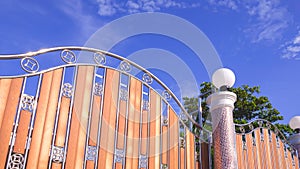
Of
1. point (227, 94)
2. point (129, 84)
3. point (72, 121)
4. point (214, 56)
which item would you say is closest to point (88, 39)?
point (129, 84)

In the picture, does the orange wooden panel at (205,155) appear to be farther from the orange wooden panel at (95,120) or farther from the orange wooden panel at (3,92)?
the orange wooden panel at (3,92)

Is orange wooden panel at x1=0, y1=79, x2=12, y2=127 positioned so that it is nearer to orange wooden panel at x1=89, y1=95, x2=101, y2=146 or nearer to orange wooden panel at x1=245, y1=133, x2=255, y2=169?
orange wooden panel at x1=89, y1=95, x2=101, y2=146

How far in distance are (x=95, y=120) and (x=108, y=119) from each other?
0.42 feet

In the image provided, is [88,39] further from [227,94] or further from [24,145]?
[227,94]

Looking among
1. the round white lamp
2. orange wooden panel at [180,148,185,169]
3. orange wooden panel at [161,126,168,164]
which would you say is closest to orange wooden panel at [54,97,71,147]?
orange wooden panel at [161,126,168,164]

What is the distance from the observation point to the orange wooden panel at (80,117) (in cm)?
224

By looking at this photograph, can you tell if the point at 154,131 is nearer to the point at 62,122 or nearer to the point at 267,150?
the point at 62,122

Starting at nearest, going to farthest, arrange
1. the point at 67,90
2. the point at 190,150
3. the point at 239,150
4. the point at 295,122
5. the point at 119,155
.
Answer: the point at 67,90
the point at 119,155
the point at 190,150
the point at 239,150
the point at 295,122

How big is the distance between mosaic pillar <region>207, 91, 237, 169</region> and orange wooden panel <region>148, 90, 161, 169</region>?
640 millimetres

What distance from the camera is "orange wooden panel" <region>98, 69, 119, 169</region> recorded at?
2410 mm

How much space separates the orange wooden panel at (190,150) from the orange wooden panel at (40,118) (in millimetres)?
1517

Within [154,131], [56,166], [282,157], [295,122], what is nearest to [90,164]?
[56,166]

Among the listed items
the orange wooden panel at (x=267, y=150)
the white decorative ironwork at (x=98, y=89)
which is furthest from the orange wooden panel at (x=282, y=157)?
the white decorative ironwork at (x=98, y=89)

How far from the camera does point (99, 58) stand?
8.80 feet
